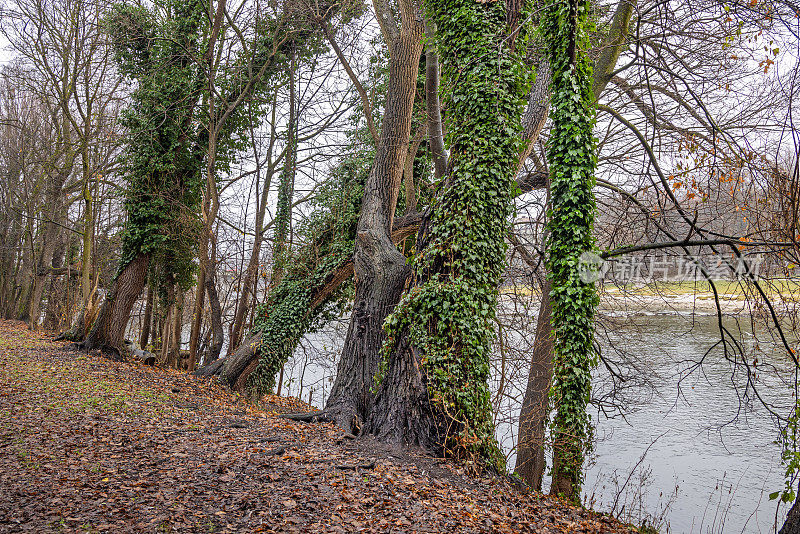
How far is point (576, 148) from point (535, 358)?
3682 mm

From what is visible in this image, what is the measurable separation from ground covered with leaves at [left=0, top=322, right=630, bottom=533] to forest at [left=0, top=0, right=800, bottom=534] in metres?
0.62

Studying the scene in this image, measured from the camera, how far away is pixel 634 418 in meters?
12.8

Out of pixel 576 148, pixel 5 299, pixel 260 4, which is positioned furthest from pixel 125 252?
pixel 5 299

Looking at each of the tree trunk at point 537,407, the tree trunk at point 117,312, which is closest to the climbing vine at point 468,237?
the tree trunk at point 537,407

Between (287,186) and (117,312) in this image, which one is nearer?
(117,312)

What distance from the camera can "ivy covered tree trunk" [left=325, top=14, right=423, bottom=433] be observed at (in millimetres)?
7152

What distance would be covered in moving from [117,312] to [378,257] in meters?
9.01

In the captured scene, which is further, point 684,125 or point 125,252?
point 125,252

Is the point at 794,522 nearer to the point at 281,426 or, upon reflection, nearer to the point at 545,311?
the point at 545,311

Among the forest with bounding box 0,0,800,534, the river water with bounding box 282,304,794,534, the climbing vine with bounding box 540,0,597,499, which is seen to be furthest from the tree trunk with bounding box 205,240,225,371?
the climbing vine with bounding box 540,0,597,499

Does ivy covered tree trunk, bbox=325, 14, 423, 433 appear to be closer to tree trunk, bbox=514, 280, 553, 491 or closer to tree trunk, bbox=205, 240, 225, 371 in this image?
tree trunk, bbox=514, 280, 553, 491

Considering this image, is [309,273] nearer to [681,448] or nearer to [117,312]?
[117,312]

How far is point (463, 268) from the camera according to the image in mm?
5859

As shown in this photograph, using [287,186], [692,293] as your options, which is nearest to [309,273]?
[287,186]
